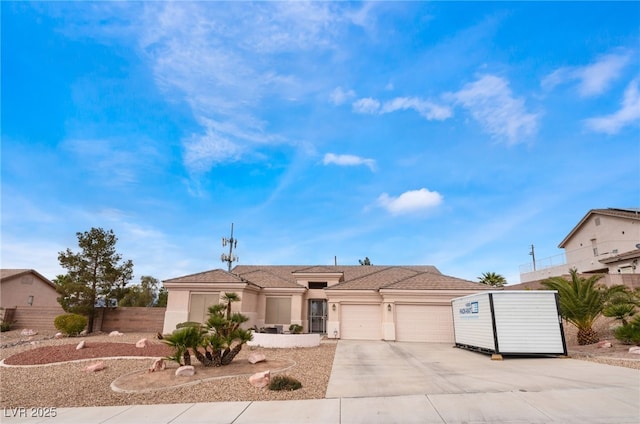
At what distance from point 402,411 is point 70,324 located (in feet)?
71.4

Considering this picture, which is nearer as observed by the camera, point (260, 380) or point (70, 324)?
point (260, 380)

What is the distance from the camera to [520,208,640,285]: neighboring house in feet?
90.4

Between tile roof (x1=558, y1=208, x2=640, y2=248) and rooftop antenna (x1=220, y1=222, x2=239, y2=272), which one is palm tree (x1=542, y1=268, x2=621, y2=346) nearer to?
tile roof (x1=558, y1=208, x2=640, y2=248)

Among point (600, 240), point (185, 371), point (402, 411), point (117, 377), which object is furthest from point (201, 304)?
point (600, 240)

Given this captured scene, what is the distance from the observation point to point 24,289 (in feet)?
108

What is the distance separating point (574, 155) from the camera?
1798cm

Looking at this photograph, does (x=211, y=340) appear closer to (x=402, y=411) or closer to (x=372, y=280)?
(x=402, y=411)

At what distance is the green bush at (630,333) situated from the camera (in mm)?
14055

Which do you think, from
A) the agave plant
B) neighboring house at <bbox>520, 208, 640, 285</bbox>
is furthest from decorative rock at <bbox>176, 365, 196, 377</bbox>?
neighboring house at <bbox>520, 208, 640, 285</bbox>

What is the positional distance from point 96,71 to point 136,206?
9.02 meters

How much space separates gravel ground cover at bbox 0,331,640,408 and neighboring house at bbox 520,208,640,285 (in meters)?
17.2

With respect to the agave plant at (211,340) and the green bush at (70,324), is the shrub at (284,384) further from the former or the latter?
the green bush at (70,324)

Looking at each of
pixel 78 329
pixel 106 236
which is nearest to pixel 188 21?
pixel 106 236

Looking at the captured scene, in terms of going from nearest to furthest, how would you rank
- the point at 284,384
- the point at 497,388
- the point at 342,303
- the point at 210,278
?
the point at 497,388 < the point at 284,384 < the point at 342,303 < the point at 210,278
